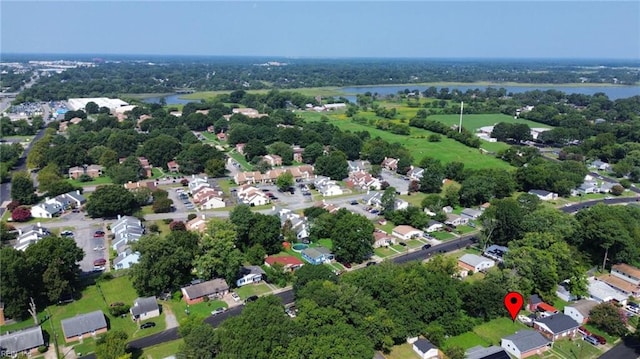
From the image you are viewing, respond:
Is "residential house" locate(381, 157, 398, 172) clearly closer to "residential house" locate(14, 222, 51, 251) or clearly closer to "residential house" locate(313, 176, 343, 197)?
"residential house" locate(313, 176, 343, 197)

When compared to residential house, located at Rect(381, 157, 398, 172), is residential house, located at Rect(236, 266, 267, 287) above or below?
below

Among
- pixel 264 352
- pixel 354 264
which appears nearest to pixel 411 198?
pixel 354 264

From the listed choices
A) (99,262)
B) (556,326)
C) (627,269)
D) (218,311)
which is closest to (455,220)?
(627,269)

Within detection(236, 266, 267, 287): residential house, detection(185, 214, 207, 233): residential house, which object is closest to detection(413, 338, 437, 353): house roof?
detection(236, 266, 267, 287): residential house

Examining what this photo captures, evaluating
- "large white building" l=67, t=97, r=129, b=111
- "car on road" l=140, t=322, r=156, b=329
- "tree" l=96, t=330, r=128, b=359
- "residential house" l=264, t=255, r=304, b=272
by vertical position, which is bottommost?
"car on road" l=140, t=322, r=156, b=329

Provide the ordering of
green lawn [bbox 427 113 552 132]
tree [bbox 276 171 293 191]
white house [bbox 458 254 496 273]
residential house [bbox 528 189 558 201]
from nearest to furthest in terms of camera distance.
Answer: white house [bbox 458 254 496 273] < residential house [bbox 528 189 558 201] < tree [bbox 276 171 293 191] < green lawn [bbox 427 113 552 132]
